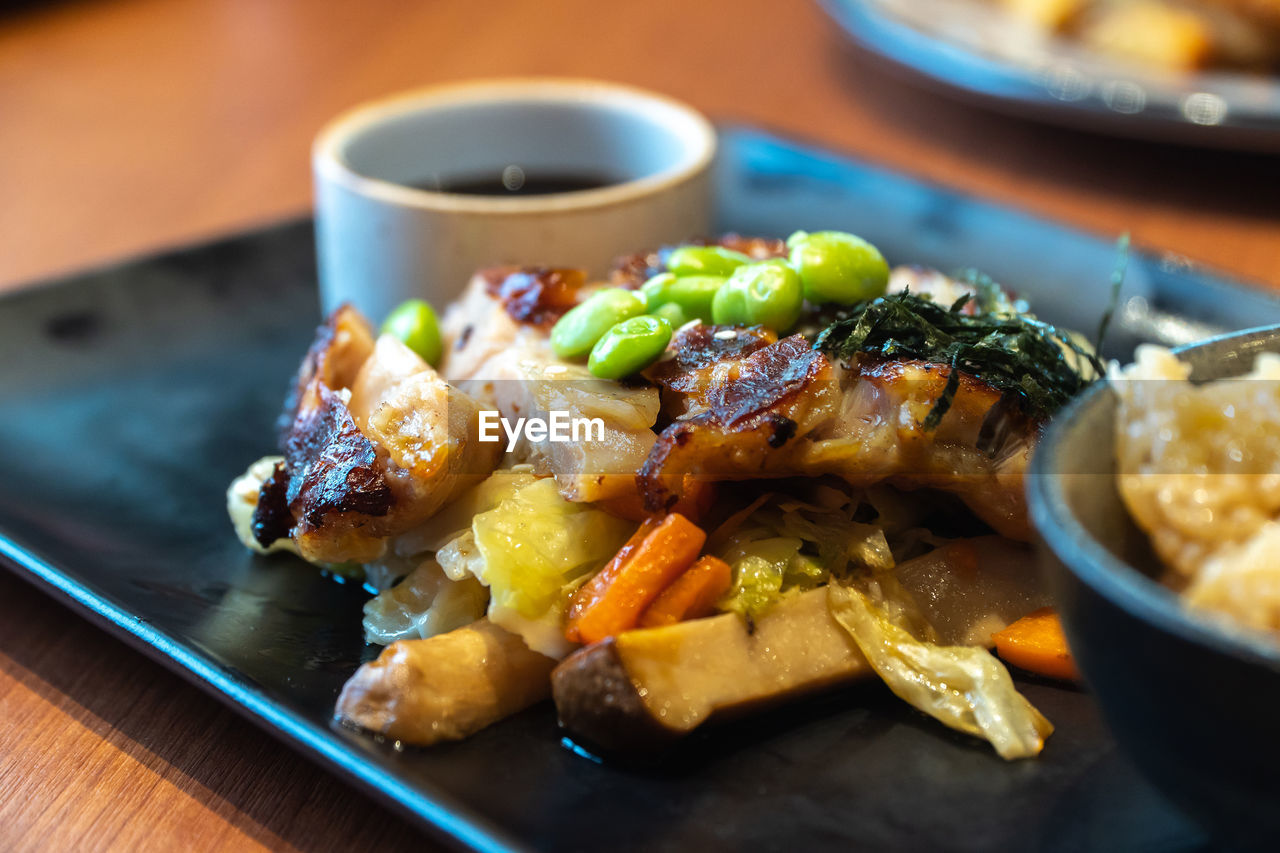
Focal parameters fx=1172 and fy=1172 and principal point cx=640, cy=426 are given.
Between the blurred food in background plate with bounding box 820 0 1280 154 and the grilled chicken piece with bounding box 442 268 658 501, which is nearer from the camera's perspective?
the grilled chicken piece with bounding box 442 268 658 501

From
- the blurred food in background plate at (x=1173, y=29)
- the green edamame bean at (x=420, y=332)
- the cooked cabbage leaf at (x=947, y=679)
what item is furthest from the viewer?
the blurred food in background plate at (x=1173, y=29)

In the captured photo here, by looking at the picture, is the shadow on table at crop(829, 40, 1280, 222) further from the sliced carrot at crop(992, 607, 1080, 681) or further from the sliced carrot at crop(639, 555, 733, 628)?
the sliced carrot at crop(639, 555, 733, 628)

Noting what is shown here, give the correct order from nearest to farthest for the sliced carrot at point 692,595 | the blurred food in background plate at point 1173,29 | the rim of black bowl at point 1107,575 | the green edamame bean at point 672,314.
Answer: the rim of black bowl at point 1107,575
the sliced carrot at point 692,595
the green edamame bean at point 672,314
the blurred food in background plate at point 1173,29

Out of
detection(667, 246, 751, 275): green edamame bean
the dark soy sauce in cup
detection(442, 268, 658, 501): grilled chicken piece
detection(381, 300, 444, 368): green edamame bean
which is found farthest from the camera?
the dark soy sauce in cup

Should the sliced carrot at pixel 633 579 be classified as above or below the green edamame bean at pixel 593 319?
below

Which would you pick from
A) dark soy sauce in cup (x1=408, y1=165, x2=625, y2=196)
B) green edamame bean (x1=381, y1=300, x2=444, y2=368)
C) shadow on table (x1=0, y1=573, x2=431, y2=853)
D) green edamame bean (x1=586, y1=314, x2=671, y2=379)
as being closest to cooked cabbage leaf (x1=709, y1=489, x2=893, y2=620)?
green edamame bean (x1=586, y1=314, x2=671, y2=379)

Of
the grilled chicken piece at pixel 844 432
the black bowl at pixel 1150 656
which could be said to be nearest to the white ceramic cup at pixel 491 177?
the grilled chicken piece at pixel 844 432

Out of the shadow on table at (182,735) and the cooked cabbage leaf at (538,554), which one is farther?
the cooked cabbage leaf at (538,554)

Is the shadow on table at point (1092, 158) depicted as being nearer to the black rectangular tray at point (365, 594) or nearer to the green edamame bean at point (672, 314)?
the black rectangular tray at point (365, 594)
